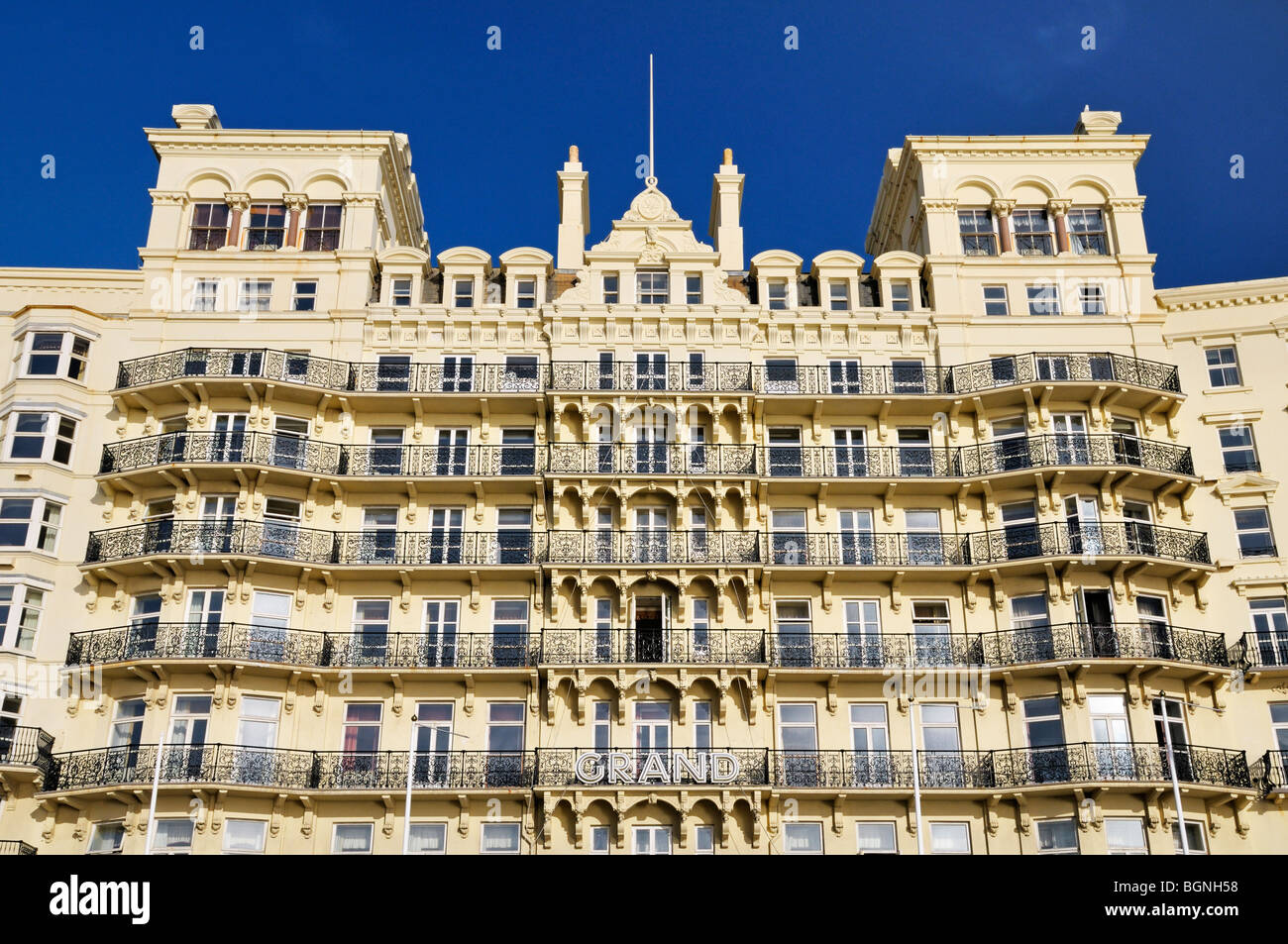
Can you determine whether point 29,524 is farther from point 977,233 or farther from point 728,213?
point 977,233

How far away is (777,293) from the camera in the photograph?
44125 millimetres

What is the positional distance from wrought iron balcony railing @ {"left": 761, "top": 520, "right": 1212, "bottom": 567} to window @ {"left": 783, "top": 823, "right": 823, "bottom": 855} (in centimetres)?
787

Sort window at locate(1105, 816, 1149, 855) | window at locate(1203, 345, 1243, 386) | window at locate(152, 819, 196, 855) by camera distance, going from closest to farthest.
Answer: window at locate(152, 819, 196, 855)
window at locate(1105, 816, 1149, 855)
window at locate(1203, 345, 1243, 386)

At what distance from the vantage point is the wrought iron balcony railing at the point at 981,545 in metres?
39.0

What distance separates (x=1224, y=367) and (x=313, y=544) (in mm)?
30825

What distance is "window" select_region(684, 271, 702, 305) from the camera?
43.3m

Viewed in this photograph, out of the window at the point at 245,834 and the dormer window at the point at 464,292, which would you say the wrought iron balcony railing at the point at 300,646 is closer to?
the window at the point at 245,834

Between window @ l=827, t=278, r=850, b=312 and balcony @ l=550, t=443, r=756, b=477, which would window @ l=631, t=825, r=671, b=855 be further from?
window @ l=827, t=278, r=850, b=312

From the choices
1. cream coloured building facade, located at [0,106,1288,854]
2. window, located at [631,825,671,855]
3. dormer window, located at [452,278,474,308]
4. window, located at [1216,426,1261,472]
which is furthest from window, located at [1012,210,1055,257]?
window, located at [631,825,671,855]

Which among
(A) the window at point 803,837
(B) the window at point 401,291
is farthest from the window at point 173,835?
(B) the window at point 401,291

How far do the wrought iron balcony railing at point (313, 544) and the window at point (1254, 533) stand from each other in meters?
22.4

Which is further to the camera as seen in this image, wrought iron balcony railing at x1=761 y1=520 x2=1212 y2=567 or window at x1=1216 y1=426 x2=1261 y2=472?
window at x1=1216 y1=426 x2=1261 y2=472

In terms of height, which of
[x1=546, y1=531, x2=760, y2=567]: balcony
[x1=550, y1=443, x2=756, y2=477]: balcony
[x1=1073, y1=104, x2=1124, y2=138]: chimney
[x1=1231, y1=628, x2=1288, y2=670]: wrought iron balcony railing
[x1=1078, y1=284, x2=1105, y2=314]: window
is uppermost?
[x1=1073, y1=104, x2=1124, y2=138]: chimney
